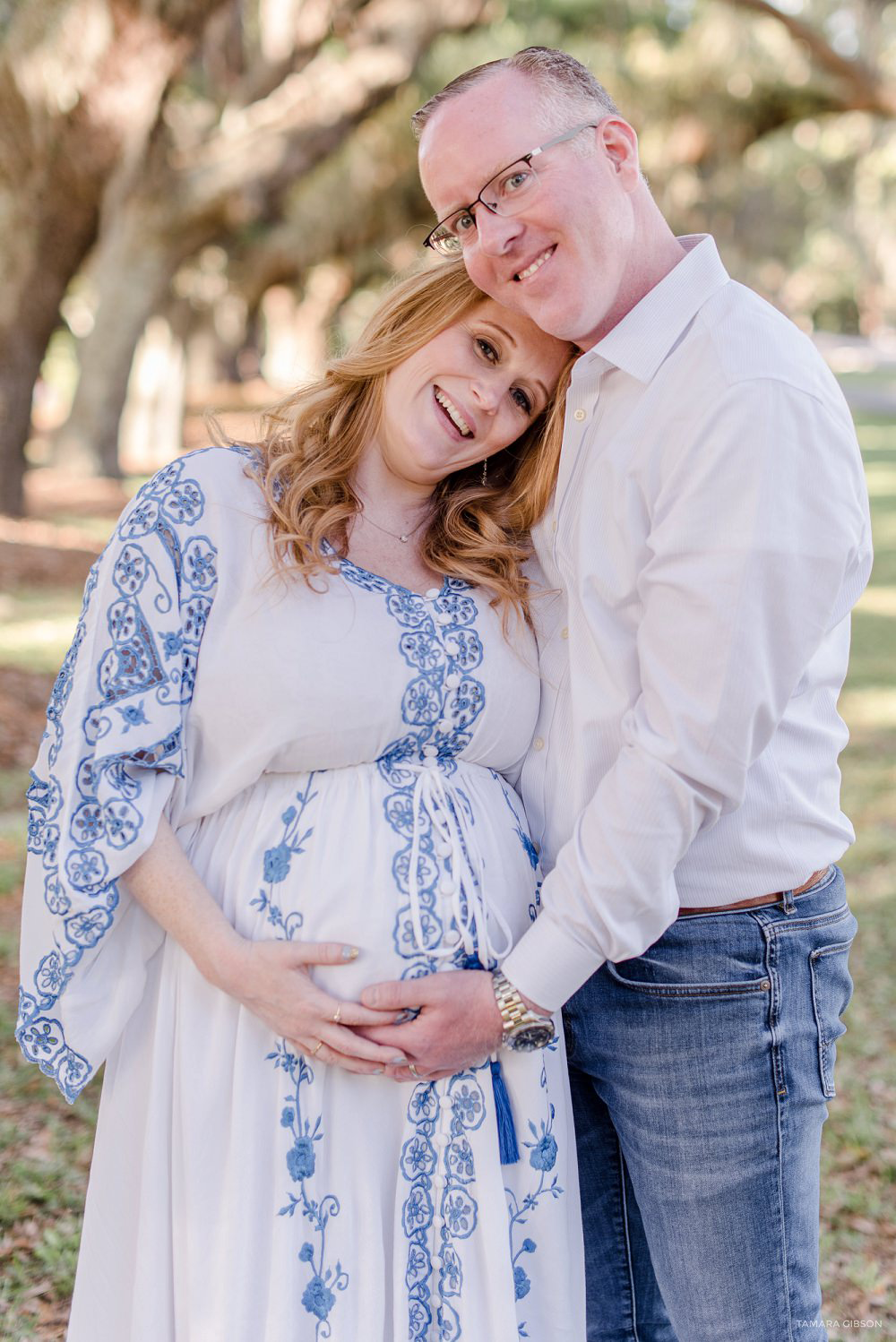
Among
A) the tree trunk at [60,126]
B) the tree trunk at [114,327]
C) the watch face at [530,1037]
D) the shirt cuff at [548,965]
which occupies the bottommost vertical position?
the watch face at [530,1037]

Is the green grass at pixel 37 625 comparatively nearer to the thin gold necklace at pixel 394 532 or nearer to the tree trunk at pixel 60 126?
the tree trunk at pixel 60 126

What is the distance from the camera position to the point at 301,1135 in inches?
78.4

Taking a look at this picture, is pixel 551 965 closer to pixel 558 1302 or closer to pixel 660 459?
pixel 558 1302

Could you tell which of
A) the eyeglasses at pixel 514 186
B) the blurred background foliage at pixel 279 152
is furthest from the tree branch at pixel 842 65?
the eyeglasses at pixel 514 186

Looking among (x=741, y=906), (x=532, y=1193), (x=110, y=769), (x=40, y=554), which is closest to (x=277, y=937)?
(x=110, y=769)

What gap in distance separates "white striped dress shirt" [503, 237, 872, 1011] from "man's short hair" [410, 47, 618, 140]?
292 millimetres

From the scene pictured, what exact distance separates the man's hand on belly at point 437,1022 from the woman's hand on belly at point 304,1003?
18 millimetres

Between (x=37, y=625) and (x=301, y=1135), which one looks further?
(x=37, y=625)

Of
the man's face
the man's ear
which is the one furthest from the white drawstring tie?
the man's ear

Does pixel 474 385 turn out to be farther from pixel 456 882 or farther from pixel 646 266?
pixel 456 882

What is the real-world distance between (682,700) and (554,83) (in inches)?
39.8

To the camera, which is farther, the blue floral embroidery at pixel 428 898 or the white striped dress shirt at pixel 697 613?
the blue floral embroidery at pixel 428 898

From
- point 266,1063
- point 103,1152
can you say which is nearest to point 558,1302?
point 266,1063

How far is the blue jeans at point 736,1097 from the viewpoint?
1944 millimetres
